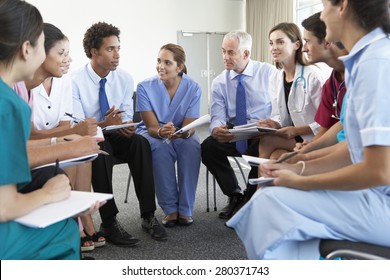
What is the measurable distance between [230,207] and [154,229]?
67 centimetres

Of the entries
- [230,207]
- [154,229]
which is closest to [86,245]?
[154,229]

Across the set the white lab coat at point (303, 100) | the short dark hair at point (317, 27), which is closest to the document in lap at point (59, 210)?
the short dark hair at point (317, 27)

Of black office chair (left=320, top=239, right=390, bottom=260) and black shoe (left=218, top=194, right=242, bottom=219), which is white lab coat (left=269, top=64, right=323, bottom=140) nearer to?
black shoe (left=218, top=194, right=242, bottom=219)

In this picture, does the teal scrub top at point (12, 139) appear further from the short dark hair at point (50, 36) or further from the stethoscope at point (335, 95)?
the stethoscope at point (335, 95)

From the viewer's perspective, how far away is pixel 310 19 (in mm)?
2355

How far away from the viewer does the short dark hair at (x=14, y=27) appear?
125cm

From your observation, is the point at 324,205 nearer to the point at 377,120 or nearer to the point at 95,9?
the point at 377,120

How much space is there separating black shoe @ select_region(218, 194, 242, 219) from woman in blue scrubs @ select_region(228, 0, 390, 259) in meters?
1.74

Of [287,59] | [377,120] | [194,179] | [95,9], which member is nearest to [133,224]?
[194,179]

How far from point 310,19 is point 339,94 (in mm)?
484

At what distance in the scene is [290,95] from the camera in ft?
8.81

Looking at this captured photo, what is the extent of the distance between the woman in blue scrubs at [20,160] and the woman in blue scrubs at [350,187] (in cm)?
53

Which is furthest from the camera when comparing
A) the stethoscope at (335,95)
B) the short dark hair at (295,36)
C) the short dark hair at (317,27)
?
the short dark hair at (295,36)

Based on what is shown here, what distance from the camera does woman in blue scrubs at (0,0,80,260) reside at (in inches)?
45.1
